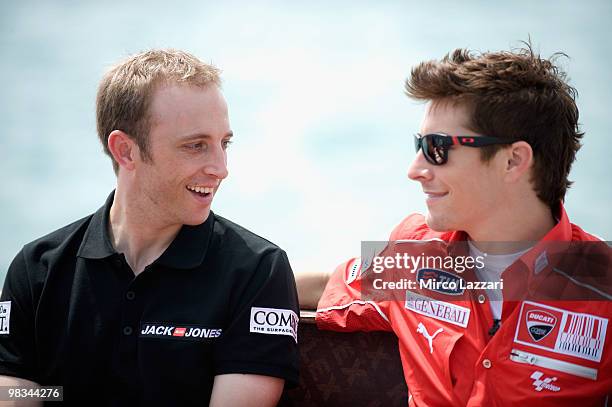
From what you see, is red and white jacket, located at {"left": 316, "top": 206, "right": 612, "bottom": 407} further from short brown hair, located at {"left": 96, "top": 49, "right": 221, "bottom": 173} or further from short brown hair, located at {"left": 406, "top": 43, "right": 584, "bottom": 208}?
short brown hair, located at {"left": 96, "top": 49, "right": 221, "bottom": 173}

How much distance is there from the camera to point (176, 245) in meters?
2.69

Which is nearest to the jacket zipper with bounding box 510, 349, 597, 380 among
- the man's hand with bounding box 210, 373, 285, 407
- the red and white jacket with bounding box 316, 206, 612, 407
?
the red and white jacket with bounding box 316, 206, 612, 407

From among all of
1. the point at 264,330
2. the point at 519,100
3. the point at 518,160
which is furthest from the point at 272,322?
the point at 519,100

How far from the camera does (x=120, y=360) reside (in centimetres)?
254

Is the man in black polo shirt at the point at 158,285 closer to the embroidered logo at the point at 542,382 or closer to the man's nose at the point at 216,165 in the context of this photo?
the man's nose at the point at 216,165

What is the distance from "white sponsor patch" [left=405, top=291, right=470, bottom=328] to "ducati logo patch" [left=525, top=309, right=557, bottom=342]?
216 mm

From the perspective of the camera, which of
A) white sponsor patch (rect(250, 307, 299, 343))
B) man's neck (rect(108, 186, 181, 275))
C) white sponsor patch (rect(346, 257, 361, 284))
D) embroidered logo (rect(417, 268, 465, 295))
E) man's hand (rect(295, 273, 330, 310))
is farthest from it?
man's hand (rect(295, 273, 330, 310))

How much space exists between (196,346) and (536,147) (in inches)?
55.8

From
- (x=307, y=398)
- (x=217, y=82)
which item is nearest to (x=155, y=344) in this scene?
(x=307, y=398)

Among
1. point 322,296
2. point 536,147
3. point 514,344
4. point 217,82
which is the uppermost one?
point 217,82

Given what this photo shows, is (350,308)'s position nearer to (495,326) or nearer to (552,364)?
(495,326)

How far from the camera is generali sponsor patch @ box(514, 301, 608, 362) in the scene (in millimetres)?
2285

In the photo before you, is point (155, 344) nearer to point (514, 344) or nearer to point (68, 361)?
point (68, 361)

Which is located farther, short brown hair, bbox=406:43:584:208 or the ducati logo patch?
short brown hair, bbox=406:43:584:208
